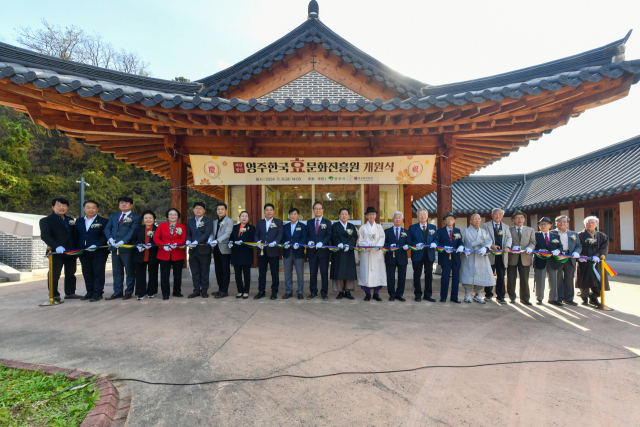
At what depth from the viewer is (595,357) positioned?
3.34 meters

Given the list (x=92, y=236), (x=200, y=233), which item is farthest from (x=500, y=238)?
(x=92, y=236)

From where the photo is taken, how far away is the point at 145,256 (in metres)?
5.89

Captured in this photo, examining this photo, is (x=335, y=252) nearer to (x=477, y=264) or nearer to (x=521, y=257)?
(x=477, y=264)

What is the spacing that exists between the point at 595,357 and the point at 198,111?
19.9 feet

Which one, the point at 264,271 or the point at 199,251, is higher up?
the point at 199,251

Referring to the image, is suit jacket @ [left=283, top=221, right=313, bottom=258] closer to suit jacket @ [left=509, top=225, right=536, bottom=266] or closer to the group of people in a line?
the group of people in a line

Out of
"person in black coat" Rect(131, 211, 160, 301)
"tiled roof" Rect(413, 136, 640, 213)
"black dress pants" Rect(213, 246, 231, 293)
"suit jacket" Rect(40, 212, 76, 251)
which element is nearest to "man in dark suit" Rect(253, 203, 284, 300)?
"black dress pants" Rect(213, 246, 231, 293)

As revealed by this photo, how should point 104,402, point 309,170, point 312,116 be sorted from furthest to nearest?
point 309,170
point 312,116
point 104,402

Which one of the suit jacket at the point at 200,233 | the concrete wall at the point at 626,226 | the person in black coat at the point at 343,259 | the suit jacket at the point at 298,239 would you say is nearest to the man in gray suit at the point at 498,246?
the person in black coat at the point at 343,259

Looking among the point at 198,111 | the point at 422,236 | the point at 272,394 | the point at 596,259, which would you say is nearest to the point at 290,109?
the point at 198,111

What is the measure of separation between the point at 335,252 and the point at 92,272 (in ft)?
14.9

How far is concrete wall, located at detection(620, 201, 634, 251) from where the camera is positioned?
36.0 ft

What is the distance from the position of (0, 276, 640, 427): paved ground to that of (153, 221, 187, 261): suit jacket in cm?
81

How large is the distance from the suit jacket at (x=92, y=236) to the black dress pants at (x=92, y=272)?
0.18ft
